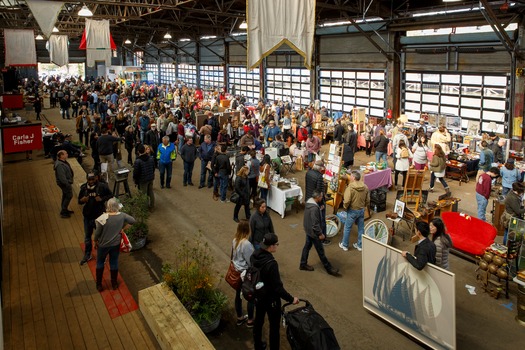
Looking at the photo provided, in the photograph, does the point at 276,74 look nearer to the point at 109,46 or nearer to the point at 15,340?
the point at 109,46

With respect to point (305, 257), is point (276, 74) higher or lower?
higher

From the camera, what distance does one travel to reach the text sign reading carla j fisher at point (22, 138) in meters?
13.5

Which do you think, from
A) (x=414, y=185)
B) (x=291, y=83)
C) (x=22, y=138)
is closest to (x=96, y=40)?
(x=22, y=138)

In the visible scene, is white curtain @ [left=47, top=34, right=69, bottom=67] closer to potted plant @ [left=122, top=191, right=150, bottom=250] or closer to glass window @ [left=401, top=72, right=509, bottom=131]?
glass window @ [left=401, top=72, right=509, bottom=131]

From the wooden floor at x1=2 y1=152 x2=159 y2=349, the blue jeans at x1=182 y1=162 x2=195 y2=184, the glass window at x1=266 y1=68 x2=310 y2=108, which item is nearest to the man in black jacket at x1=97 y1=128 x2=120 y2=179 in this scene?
the wooden floor at x1=2 y1=152 x2=159 y2=349

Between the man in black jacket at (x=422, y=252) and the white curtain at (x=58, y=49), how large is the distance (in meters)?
23.6

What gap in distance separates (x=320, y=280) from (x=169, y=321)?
9.11ft

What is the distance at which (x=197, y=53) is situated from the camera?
33688 mm

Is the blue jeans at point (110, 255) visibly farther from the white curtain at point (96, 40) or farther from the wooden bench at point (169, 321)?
the white curtain at point (96, 40)

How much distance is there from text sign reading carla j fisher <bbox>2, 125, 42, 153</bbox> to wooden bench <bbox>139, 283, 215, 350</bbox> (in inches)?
417

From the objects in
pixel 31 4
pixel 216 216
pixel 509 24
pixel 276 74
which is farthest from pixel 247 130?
pixel 276 74

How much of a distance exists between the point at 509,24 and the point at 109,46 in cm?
1438

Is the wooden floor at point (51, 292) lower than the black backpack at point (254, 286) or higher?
lower

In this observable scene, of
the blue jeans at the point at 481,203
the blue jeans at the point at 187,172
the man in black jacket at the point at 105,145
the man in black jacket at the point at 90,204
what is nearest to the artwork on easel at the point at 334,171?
the blue jeans at the point at 481,203
